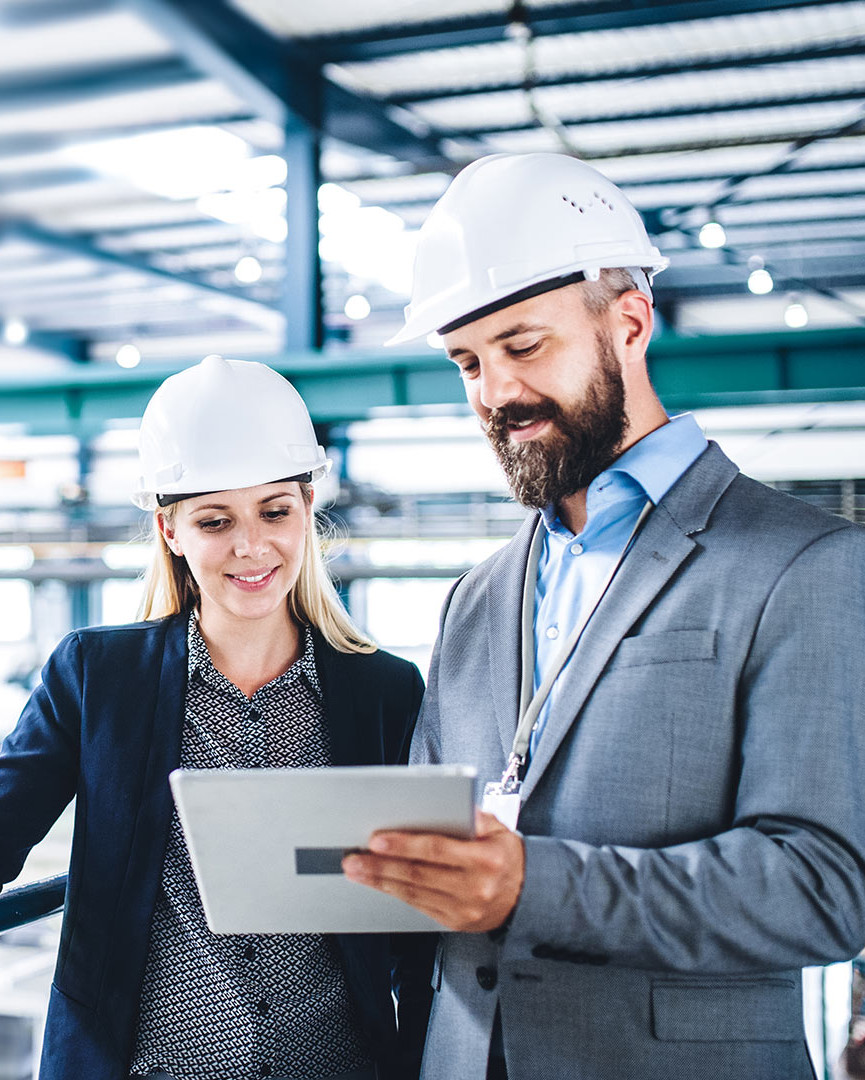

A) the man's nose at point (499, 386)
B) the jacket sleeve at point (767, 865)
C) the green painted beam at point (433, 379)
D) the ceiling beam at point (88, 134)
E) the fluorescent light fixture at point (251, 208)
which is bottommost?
the jacket sleeve at point (767, 865)

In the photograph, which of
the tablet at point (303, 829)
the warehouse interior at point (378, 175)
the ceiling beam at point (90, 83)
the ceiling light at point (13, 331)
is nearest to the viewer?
the tablet at point (303, 829)

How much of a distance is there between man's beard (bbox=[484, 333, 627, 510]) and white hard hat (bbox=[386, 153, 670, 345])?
0.15 meters

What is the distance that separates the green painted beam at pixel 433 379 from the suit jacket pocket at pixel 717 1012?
366 cm

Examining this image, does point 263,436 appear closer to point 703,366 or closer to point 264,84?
point 703,366

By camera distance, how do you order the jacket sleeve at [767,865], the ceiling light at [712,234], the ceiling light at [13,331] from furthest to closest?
the ceiling light at [13,331] → the ceiling light at [712,234] → the jacket sleeve at [767,865]

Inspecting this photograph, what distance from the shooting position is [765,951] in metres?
1.37

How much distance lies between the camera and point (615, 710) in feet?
4.91

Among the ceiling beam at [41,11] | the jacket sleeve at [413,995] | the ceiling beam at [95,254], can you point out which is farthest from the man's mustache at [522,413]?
the ceiling beam at [95,254]

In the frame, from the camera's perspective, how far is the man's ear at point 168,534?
225 cm

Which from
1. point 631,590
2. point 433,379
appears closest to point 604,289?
point 631,590

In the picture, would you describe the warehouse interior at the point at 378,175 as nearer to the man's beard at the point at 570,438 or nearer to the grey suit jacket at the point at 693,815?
the man's beard at the point at 570,438

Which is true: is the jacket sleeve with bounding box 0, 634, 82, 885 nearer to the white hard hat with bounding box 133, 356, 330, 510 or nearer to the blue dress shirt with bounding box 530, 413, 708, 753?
the white hard hat with bounding box 133, 356, 330, 510

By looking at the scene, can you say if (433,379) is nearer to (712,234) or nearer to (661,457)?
(661,457)

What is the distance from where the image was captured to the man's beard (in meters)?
1.66
